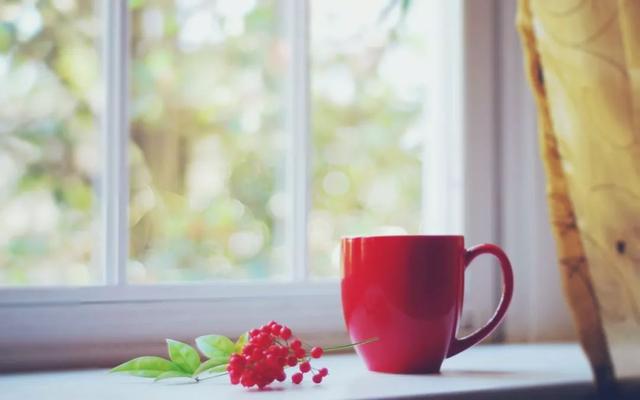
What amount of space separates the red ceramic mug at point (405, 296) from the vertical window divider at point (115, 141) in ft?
0.97

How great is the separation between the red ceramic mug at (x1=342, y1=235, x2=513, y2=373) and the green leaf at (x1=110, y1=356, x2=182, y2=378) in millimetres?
184

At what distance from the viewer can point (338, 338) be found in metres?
1.00

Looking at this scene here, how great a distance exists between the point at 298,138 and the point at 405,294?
0.34m

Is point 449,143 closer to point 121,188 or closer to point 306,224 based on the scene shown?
point 306,224

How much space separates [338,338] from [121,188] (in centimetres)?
33

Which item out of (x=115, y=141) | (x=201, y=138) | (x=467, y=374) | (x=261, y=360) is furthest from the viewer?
(x=201, y=138)

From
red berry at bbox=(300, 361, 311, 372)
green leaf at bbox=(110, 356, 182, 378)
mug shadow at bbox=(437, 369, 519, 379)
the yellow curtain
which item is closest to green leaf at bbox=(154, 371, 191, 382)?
green leaf at bbox=(110, 356, 182, 378)

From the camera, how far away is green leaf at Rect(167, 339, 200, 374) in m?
0.75

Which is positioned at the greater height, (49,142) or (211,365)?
(49,142)

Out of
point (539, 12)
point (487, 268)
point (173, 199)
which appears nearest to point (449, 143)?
point (487, 268)

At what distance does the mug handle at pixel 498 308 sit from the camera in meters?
0.79

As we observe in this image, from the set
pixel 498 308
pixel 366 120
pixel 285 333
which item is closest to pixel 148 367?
pixel 285 333

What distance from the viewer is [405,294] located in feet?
2.45

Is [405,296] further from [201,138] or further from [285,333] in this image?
[201,138]
